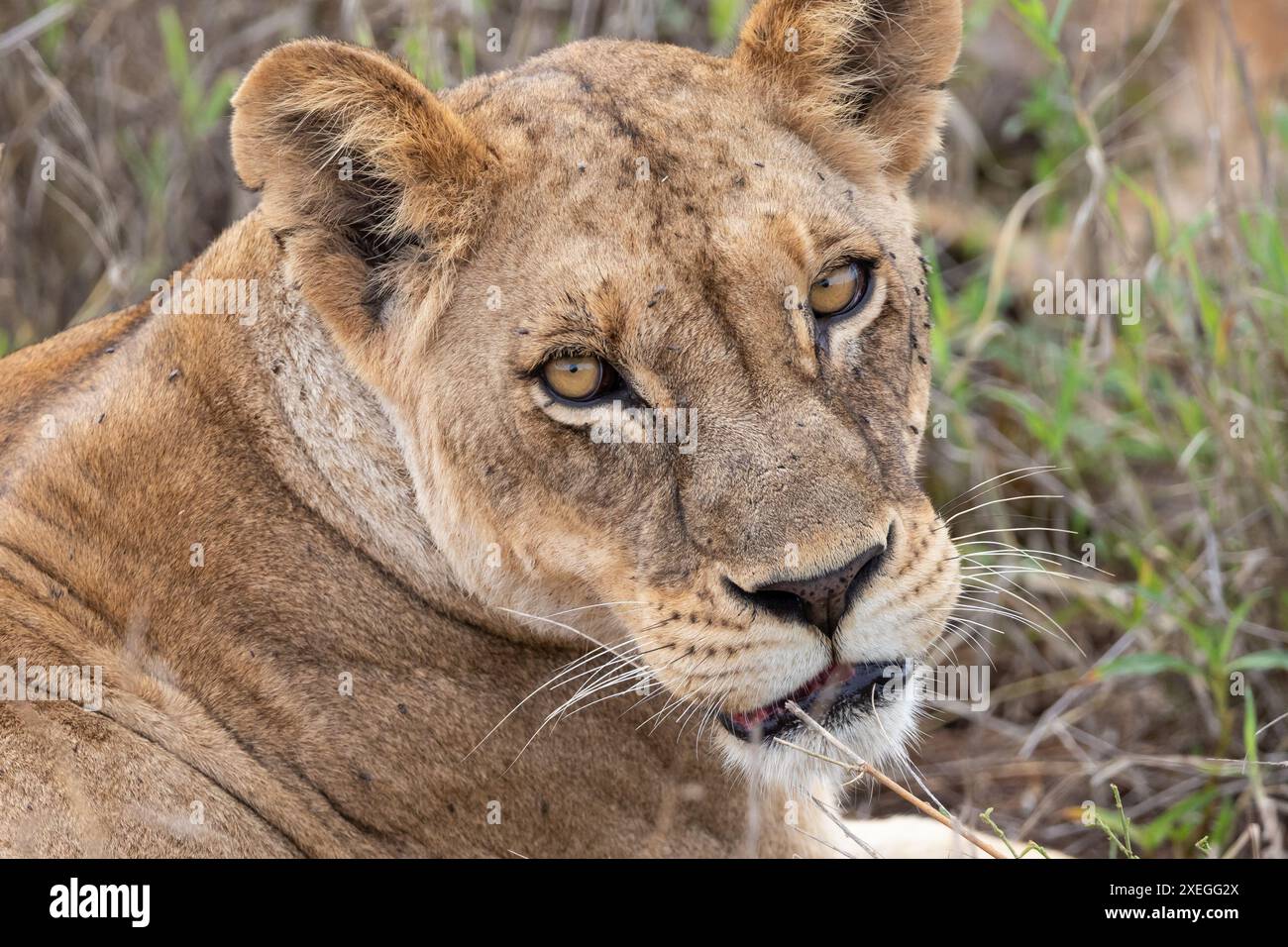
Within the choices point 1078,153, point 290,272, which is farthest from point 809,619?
point 1078,153

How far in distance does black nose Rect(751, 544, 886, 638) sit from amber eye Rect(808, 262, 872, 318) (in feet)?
1.81

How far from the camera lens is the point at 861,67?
365 cm

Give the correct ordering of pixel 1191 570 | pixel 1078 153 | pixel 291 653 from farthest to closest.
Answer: pixel 1078 153 < pixel 1191 570 < pixel 291 653

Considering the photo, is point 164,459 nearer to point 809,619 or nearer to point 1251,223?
point 809,619

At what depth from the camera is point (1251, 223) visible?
4.99 m

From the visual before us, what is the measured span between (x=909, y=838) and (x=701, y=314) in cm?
197

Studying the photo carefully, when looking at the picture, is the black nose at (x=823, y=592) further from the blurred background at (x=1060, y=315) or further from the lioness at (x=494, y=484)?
the blurred background at (x=1060, y=315)

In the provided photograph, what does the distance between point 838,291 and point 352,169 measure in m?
1.05
